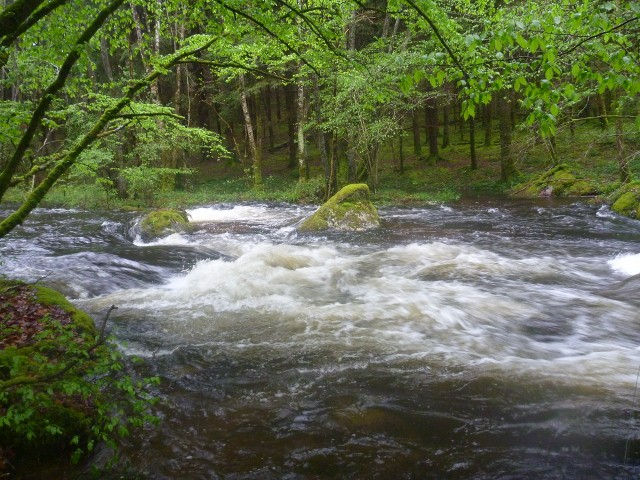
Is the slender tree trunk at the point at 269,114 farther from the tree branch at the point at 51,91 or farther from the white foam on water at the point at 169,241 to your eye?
the tree branch at the point at 51,91

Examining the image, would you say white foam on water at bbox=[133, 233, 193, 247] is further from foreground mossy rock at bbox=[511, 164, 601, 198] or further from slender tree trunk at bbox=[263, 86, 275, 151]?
slender tree trunk at bbox=[263, 86, 275, 151]

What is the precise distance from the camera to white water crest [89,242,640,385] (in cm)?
592

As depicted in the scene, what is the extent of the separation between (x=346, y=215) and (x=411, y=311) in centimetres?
804

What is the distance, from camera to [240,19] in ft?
15.6

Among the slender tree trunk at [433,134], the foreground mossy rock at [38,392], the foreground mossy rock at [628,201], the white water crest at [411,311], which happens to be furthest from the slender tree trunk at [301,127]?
the foreground mossy rock at [38,392]

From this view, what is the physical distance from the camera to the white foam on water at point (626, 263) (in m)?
9.28

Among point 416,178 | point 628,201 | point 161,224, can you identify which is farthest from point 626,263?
point 416,178

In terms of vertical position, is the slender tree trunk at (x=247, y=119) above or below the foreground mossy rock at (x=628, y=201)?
above

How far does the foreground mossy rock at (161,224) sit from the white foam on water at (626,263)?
11921 millimetres

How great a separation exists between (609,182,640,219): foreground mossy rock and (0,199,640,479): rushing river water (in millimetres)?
1628

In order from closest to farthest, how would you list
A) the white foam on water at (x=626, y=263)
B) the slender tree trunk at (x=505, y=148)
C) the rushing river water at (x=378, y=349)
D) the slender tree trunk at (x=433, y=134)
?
1. the rushing river water at (x=378, y=349)
2. the white foam on water at (x=626, y=263)
3. the slender tree trunk at (x=505, y=148)
4. the slender tree trunk at (x=433, y=134)

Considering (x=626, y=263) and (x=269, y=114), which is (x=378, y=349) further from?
(x=269, y=114)

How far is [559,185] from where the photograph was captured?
65.1 feet

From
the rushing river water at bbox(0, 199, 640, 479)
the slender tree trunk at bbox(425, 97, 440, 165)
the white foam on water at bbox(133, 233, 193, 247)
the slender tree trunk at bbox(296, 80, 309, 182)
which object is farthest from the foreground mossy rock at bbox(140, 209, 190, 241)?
the slender tree trunk at bbox(425, 97, 440, 165)
